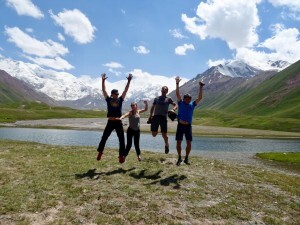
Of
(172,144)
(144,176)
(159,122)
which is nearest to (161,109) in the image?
(159,122)

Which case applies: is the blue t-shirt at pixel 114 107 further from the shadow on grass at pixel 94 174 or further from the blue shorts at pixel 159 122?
the shadow on grass at pixel 94 174

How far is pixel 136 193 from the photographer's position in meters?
17.7

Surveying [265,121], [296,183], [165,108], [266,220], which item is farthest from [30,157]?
[265,121]

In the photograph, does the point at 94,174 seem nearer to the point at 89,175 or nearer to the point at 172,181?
the point at 89,175

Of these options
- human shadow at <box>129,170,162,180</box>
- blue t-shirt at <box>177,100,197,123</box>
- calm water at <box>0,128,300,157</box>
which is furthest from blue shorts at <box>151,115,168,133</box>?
calm water at <box>0,128,300,157</box>

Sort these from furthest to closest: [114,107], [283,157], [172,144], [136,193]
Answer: [172,144] → [283,157] → [114,107] → [136,193]

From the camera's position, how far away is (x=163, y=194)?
58.2 ft

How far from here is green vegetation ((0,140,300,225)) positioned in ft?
49.9

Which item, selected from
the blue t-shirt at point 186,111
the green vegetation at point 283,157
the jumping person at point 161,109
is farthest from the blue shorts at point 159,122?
the green vegetation at point 283,157

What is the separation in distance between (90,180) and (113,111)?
437 centimetres

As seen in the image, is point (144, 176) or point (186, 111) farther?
point (186, 111)

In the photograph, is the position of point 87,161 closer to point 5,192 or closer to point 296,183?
point 5,192

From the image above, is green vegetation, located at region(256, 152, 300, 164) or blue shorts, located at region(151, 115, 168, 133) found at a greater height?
blue shorts, located at region(151, 115, 168, 133)

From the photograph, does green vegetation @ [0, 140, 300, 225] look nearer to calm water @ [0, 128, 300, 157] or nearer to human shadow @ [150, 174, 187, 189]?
human shadow @ [150, 174, 187, 189]
